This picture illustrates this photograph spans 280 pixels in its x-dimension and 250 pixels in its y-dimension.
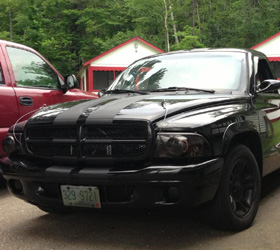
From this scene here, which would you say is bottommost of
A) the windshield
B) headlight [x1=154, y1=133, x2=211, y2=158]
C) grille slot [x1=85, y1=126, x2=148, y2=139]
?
headlight [x1=154, y1=133, x2=211, y2=158]

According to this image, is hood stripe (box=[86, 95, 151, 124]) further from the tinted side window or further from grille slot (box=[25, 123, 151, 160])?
the tinted side window

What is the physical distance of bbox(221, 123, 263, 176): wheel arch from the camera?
2960 mm

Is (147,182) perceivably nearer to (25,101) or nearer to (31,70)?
(25,101)

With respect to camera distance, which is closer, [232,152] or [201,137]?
[201,137]

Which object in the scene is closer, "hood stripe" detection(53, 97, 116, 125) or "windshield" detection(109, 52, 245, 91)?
"hood stripe" detection(53, 97, 116, 125)

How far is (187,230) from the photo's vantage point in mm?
3275

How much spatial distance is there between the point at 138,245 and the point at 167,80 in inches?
70.4

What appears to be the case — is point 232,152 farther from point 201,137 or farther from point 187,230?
point 187,230

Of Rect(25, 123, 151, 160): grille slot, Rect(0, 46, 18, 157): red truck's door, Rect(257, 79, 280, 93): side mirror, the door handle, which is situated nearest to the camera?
Rect(25, 123, 151, 160): grille slot

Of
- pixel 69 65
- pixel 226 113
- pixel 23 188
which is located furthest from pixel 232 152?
pixel 69 65

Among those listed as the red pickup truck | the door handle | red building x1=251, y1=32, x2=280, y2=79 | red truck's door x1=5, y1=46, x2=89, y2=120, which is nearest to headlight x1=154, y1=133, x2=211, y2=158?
the red pickup truck

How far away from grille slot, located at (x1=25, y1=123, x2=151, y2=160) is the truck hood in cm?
6

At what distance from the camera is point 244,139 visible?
345cm

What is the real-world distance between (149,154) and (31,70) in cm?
313
